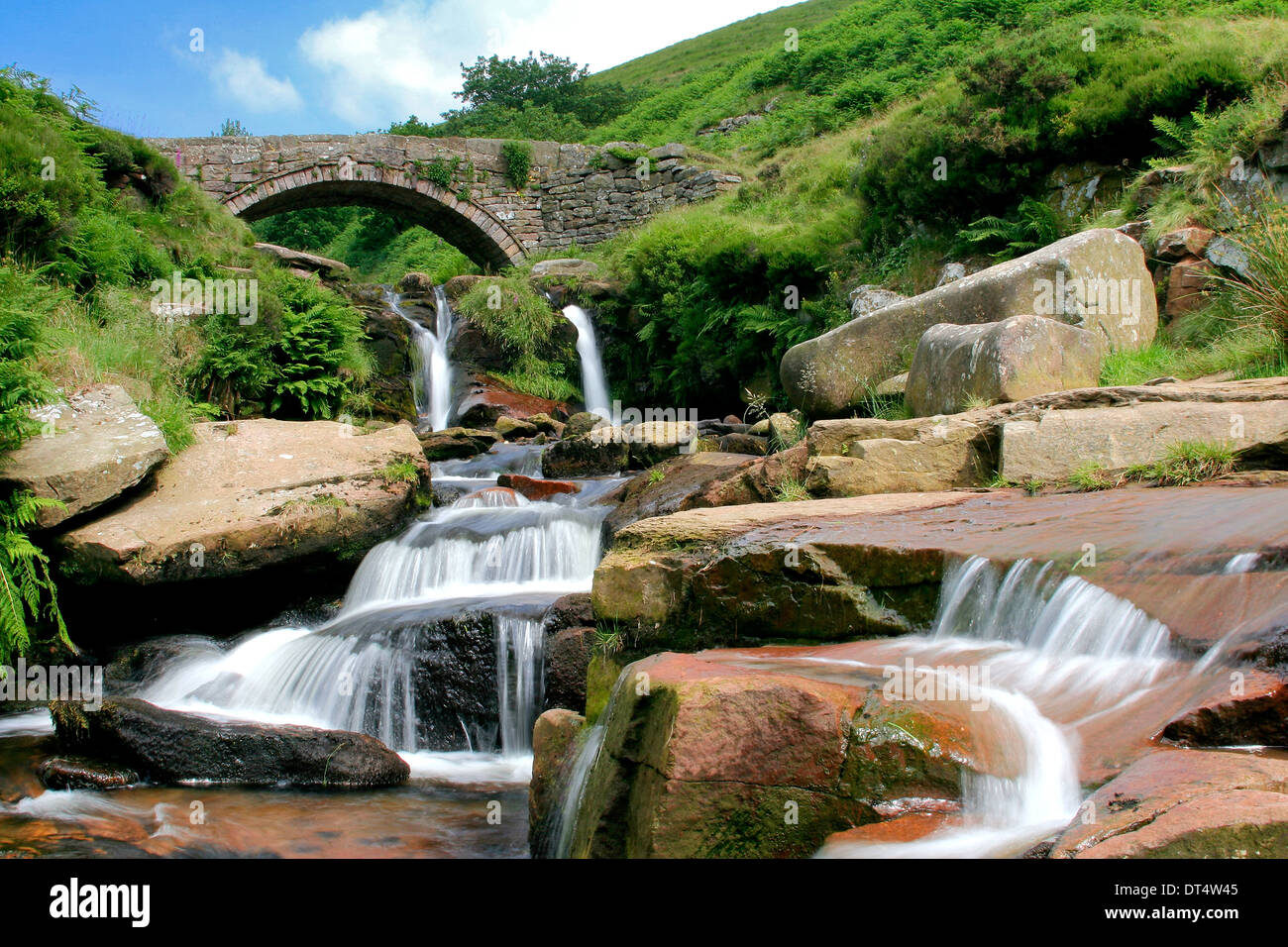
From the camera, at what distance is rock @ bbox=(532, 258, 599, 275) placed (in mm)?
19812

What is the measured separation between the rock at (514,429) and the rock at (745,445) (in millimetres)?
4612

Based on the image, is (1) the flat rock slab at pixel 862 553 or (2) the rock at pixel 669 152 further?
(2) the rock at pixel 669 152

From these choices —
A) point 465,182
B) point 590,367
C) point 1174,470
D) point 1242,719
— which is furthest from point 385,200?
point 1242,719

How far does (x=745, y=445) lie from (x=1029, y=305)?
328 centimetres

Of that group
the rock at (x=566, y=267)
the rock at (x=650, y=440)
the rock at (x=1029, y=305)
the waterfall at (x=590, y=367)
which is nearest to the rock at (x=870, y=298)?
the rock at (x=1029, y=305)

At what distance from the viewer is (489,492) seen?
407 inches

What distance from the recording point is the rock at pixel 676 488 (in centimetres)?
780

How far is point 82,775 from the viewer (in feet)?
18.7

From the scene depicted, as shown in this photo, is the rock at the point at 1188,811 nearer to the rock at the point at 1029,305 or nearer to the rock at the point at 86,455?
the rock at the point at 1029,305

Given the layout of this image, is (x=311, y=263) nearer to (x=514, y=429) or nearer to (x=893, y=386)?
(x=514, y=429)

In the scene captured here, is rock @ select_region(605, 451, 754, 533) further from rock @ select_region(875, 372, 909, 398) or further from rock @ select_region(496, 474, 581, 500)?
rock @ select_region(875, 372, 909, 398)
